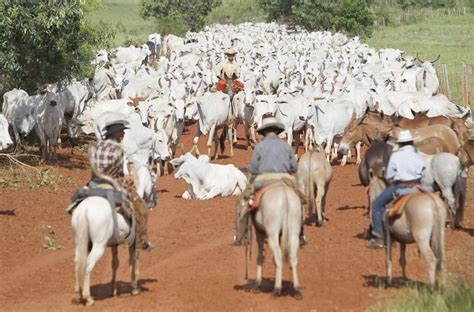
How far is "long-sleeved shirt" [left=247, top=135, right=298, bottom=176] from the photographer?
12.6 m

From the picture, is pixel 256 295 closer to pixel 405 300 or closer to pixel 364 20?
pixel 405 300

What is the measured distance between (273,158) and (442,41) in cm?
6187

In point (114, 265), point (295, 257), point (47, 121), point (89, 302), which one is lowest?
point (89, 302)

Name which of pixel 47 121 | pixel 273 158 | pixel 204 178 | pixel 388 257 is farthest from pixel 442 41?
pixel 273 158

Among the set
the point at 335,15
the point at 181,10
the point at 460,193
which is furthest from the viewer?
the point at 181,10

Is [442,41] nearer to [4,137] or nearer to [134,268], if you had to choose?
[4,137]

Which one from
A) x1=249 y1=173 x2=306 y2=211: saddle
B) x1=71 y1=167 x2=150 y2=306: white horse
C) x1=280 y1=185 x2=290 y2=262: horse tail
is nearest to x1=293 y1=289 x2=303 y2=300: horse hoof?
x1=280 y1=185 x2=290 y2=262: horse tail

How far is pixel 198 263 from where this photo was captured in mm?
14820

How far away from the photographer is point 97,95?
33562 mm

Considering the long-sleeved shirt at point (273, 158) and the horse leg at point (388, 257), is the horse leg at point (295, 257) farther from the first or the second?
the horse leg at point (388, 257)

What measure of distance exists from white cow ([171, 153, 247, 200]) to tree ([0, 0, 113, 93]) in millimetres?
4699

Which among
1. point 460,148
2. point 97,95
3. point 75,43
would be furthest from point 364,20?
point 460,148

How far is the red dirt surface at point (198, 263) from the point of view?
12.5m

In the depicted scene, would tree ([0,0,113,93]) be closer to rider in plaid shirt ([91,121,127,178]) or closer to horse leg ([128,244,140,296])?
rider in plaid shirt ([91,121,127,178])
